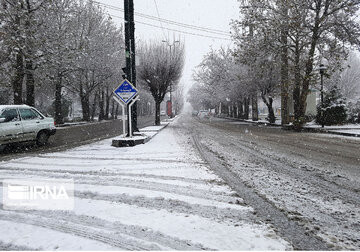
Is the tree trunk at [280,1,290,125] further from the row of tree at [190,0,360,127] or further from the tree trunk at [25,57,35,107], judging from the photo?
the tree trunk at [25,57,35,107]

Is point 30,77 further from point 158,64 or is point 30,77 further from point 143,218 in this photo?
point 143,218

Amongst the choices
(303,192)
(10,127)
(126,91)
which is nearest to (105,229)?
(303,192)

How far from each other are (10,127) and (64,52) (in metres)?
10.8

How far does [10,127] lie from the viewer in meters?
9.00

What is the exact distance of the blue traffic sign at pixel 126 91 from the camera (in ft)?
32.0

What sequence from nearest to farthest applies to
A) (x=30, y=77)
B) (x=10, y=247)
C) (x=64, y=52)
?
(x=10, y=247) < (x=64, y=52) < (x=30, y=77)

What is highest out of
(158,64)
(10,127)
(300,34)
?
(300,34)

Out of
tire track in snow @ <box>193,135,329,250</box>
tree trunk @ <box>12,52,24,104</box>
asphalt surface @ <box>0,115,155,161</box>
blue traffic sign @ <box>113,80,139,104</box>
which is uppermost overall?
tree trunk @ <box>12,52,24,104</box>

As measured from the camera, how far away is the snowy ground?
2.55m

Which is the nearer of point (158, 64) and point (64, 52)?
point (64, 52)

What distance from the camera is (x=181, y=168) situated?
5.92 metres

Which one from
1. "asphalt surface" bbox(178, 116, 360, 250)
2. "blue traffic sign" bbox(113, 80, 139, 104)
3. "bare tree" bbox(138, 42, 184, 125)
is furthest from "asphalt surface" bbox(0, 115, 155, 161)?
"bare tree" bbox(138, 42, 184, 125)

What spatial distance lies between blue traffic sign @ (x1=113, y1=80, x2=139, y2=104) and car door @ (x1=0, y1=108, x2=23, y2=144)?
374 cm

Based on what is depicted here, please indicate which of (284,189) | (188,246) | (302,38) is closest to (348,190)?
(284,189)
